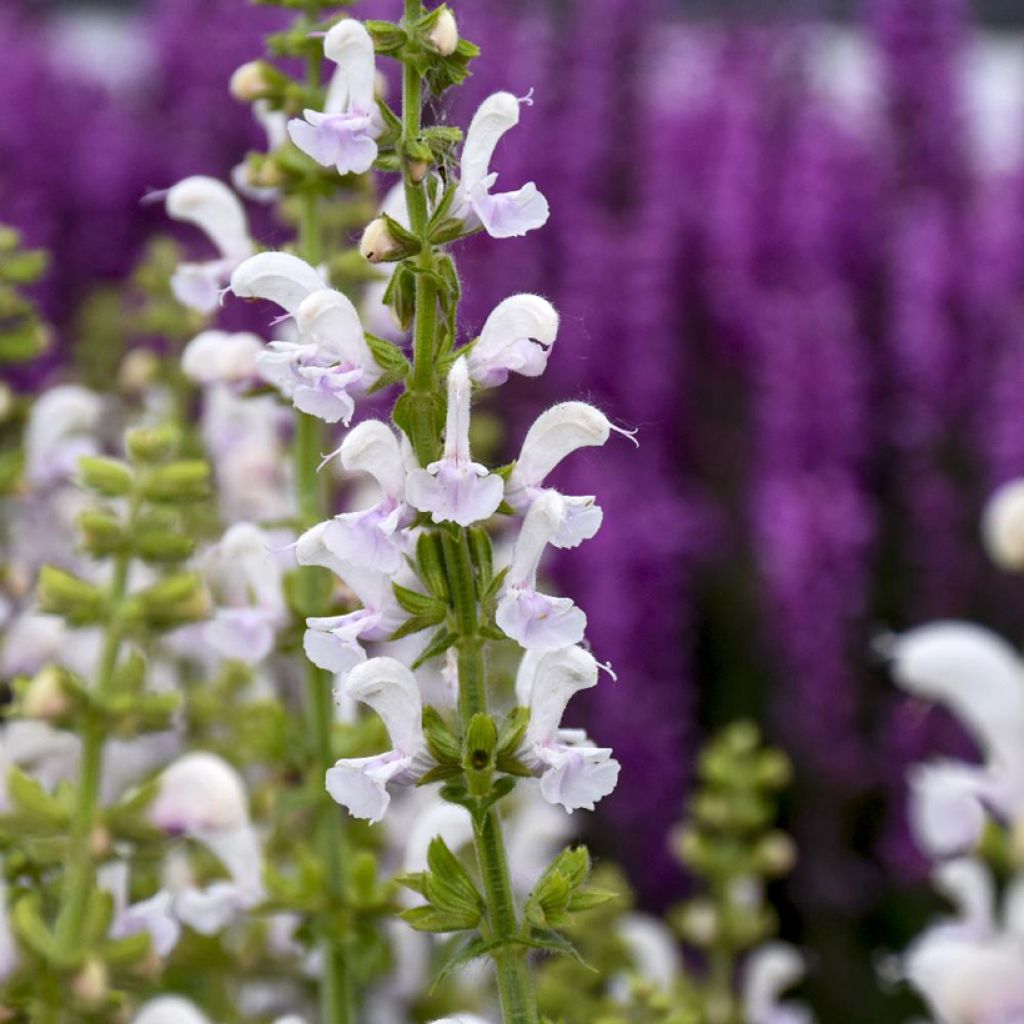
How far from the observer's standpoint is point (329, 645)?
415 mm

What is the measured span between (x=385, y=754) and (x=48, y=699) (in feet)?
0.54

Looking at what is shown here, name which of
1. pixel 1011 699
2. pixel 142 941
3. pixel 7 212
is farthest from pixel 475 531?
pixel 7 212

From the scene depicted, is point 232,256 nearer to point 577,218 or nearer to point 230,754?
point 230,754

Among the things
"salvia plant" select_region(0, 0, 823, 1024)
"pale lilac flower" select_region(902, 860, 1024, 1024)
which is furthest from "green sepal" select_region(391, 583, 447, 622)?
"pale lilac flower" select_region(902, 860, 1024, 1024)

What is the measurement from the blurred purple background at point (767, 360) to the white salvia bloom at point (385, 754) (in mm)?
737

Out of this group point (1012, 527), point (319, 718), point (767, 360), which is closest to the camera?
point (319, 718)

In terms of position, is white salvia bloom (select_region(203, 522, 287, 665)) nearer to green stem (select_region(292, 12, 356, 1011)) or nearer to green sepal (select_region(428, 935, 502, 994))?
green stem (select_region(292, 12, 356, 1011))

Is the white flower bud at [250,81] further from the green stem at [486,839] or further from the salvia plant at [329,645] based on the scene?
the green stem at [486,839]

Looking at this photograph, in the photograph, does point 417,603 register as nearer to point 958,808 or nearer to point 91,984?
point 91,984

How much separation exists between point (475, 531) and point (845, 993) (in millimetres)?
1062

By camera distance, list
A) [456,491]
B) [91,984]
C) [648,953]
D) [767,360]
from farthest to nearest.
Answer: [767,360] → [648,953] → [91,984] → [456,491]

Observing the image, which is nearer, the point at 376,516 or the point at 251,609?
the point at 376,516

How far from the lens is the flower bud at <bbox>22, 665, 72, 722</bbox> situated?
1.78ft

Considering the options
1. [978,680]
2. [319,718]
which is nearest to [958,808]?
[978,680]
